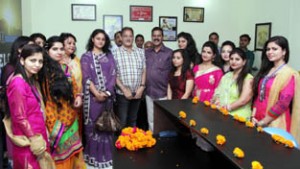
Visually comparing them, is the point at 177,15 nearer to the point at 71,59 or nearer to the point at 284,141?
the point at 71,59

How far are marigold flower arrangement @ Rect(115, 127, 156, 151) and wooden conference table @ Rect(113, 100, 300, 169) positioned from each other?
3cm

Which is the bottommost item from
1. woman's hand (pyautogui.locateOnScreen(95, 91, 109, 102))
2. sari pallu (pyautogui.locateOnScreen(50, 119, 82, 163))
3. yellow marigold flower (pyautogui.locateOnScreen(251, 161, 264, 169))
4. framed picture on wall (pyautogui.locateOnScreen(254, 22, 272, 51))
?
sari pallu (pyautogui.locateOnScreen(50, 119, 82, 163))

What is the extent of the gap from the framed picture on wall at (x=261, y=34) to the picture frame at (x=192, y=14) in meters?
1.05

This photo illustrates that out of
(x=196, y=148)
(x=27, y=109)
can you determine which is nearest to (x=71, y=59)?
(x=27, y=109)

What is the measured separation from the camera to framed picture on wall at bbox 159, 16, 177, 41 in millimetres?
5352

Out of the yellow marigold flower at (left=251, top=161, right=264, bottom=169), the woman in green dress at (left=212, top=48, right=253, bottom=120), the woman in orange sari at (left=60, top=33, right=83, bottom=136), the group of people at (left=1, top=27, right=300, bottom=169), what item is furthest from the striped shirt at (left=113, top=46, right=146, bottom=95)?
the yellow marigold flower at (left=251, top=161, right=264, bottom=169)

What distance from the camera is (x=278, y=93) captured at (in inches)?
82.8

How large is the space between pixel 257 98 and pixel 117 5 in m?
3.55

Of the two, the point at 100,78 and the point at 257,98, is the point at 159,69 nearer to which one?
the point at 100,78

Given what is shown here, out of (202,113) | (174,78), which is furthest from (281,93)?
(174,78)

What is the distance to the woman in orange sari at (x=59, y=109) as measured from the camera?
6.82 feet

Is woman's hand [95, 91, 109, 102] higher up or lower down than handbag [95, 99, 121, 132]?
higher up

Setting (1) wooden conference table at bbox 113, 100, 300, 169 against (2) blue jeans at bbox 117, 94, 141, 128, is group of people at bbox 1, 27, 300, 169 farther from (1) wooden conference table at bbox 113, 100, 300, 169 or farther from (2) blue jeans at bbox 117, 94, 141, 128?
(1) wooden conference table at bbox 113, 100, 300, 169

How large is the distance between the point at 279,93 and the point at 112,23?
12.0 feet
